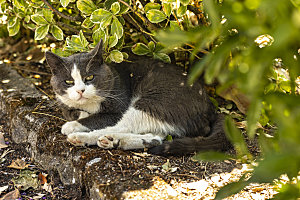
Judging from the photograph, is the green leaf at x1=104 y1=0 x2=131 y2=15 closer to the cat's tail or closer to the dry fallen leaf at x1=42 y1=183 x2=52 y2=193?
the cat's tail

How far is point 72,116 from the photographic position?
8.69 feet

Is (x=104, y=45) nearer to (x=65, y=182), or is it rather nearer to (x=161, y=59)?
(x=161, y=59)

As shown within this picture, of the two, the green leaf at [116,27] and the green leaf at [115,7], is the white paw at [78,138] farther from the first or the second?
the green leaf at [115,7]

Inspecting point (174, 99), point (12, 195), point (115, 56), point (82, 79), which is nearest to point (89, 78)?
point (82, 79)

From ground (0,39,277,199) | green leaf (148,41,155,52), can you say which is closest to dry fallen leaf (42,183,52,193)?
ground (0,39,277,199)

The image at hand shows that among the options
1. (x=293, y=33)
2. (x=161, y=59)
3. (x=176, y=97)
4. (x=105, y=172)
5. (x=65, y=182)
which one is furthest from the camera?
(x=161, y=59)

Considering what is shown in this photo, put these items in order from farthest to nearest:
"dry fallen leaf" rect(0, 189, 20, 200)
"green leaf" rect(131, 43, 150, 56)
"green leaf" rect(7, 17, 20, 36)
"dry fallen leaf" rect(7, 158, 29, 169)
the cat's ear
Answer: "green leaf" rect(7, 17, 20, 36), "green leaf" rect(131, 43, 150, 56), "dry fallen leaf" rect(7, 158, 29, 169), the cat's ear, "dry fallen leaf" rect(0, 189, 20, 200)

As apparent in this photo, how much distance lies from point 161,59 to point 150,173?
1065 mm

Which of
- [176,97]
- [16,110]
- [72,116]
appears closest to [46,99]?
[16,110]

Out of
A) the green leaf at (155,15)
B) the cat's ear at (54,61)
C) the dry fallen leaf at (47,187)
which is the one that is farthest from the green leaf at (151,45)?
the dry fallen leaf at (47,187)

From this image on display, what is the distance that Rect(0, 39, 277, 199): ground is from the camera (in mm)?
1859

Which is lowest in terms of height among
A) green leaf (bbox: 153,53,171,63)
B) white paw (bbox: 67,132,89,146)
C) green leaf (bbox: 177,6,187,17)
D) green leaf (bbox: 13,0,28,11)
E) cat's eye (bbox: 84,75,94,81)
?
white paw (bbox: 67,132,89,146)

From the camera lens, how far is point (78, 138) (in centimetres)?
227

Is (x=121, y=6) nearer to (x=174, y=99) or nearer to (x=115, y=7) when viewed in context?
(x=115, y=7)
